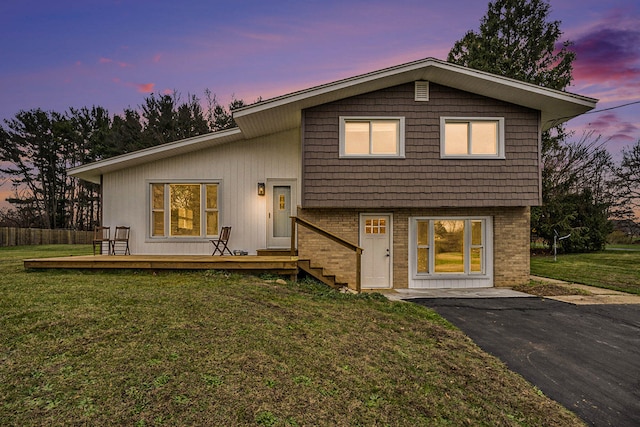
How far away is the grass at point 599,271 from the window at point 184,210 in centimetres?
1062

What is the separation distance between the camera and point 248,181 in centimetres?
1016

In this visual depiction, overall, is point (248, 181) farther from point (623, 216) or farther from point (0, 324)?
point (623, 216)

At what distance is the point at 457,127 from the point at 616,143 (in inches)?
930

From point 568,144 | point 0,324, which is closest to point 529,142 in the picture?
point 0,324

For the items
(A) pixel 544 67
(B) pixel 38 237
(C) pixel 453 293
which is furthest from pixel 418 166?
(B) pixel 38 237

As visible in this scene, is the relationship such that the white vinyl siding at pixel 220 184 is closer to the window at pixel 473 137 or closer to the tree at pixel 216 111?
the window at pixel 473 137

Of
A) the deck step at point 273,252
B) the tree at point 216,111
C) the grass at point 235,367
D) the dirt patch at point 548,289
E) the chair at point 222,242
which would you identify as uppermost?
the tree at point 216,111

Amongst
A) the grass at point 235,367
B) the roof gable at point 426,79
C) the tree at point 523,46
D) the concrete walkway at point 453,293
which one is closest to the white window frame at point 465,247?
the concrete walkway at point 453,293

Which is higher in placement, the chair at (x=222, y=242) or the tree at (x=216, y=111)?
the tree at (x=216, y=111)

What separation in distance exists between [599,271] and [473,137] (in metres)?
7.14

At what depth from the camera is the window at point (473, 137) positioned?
9.10 m

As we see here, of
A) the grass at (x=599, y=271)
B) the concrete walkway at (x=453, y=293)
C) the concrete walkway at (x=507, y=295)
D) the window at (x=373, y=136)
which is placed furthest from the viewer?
the grass at (x=599, y=271)

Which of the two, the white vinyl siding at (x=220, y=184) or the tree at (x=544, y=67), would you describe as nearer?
the white vinyl siding at (x=220, y=184)

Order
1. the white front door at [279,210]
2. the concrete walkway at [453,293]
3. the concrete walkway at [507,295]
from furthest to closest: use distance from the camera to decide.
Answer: the white front door at [279,210], the concrete walkway at [453,293], the concrete walkway at [507,295]
